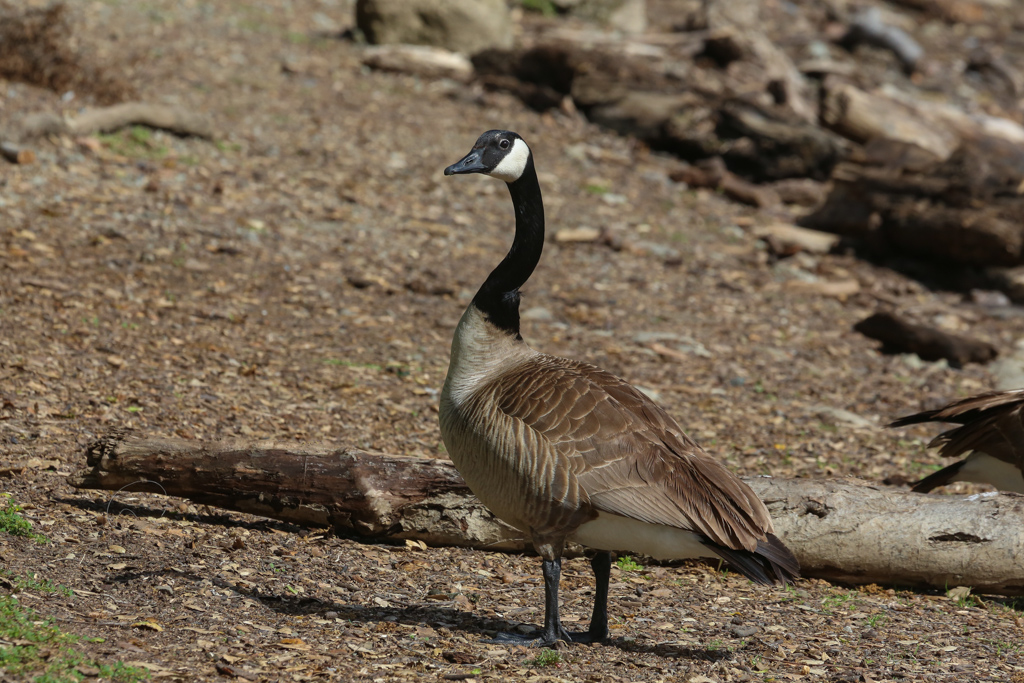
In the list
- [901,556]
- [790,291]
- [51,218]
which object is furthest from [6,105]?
[901,556]

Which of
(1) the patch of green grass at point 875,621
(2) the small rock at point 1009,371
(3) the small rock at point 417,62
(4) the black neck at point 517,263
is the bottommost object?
(2) the small rock at point 1009,371

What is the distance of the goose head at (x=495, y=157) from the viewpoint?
512cm

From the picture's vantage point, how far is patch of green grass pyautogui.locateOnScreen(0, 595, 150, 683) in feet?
12.1

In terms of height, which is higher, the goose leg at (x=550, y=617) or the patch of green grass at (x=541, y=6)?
the patch of green grass at (x=541, y=6)

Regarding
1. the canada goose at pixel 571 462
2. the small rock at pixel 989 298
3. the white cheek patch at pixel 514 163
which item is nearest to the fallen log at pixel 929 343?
the small rock at pixel 989 298

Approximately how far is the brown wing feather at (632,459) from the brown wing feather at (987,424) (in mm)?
2539

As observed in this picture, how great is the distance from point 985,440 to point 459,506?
3.55 metres

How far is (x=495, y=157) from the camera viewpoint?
5141 mm

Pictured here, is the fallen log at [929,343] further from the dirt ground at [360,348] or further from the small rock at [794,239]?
the small rock at [794,239]

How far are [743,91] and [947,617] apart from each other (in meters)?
13.3

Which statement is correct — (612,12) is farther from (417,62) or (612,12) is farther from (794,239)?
(794,239)

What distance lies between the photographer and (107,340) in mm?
7785

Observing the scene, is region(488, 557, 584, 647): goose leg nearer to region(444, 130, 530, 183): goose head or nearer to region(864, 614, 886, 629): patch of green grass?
region(864, 614, 886, 629): patch of green grass

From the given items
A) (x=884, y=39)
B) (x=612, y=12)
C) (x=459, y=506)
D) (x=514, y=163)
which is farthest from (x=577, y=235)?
(x=884, y=39)
